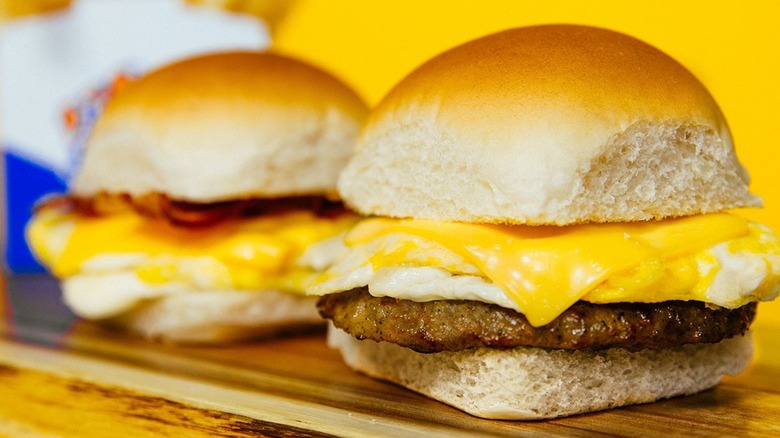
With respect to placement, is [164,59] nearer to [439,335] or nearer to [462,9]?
[462,9]

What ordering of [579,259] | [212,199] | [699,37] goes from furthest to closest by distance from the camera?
[699,37] → [212,199] → [579,259]

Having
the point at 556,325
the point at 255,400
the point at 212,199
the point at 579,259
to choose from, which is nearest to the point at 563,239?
the point at 579,259

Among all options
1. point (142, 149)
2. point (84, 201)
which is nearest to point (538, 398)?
point (142, 149)

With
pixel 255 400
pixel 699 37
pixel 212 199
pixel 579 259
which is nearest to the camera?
pixel 579 259

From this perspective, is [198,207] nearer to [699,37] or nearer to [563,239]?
[563,239]

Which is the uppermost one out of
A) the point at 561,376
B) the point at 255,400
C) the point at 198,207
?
the point at 198,207

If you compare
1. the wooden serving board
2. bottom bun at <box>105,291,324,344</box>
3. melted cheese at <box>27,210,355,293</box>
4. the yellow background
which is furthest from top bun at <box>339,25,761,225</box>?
the yellow background

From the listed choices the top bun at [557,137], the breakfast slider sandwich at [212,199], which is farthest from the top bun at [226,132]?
the top bun at [557,137]

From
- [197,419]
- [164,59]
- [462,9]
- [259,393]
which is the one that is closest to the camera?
[197,419]
